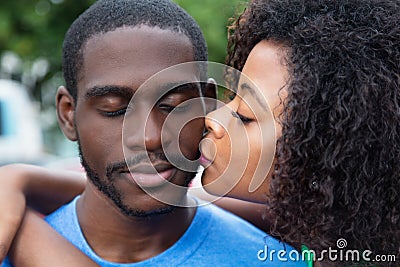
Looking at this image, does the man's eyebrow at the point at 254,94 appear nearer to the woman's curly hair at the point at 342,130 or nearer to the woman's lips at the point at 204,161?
the woman's curly hair at the point at 342,130

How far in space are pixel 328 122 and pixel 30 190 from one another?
1.14 metres

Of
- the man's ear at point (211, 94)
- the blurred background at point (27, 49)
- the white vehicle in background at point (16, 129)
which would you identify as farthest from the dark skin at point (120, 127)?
the white vehicle in background at point (16, 129)

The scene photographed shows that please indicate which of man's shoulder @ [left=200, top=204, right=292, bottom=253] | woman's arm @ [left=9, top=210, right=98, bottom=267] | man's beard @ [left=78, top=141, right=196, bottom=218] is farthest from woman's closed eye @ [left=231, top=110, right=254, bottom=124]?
woman's arm @ [left=9, top=210, right=98, bottom=267]

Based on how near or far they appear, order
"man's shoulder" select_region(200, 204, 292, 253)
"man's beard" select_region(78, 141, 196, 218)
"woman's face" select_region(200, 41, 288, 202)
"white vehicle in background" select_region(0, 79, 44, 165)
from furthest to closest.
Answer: "white vehicle in background" select_region(0, 79, 44, 165) < "man's shoulder" select_region(200, 204, 292, 253) < "man's beard" select_region(78, 141, 196, 218) < "woman's face" select_region(200, 41, 288, 202)

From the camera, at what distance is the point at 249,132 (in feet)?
6.69

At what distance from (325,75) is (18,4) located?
7725mm

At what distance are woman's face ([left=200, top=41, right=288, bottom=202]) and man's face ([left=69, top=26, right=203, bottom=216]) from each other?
83mm

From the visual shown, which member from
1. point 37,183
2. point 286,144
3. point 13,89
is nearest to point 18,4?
point 13,89

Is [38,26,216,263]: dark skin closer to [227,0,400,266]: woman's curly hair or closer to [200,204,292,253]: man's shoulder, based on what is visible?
[200,204,292,253]: man's shoulder

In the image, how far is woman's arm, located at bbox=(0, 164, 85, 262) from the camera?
7.03 feet

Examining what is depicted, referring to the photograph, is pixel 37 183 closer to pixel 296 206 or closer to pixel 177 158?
pixel 177 158

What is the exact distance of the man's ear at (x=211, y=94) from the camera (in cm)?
230

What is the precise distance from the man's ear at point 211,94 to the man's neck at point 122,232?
1.30 feet

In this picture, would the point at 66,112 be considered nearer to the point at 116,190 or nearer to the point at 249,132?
the point at 116,190
